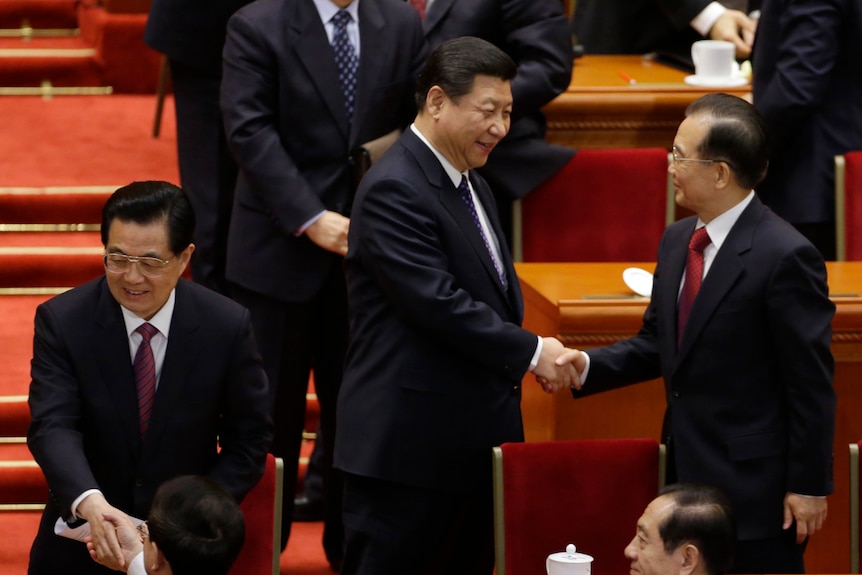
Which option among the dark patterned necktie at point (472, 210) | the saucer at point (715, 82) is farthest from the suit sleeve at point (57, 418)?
the saucer at point (715, 82)

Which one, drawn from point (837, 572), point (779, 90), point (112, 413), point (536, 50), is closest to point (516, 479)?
point (112, 413)

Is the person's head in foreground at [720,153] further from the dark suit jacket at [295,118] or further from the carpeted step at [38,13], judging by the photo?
the carpeted step at [38,13]

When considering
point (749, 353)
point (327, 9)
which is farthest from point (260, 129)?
point (749, 353)

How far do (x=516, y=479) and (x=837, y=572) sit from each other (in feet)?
3.88

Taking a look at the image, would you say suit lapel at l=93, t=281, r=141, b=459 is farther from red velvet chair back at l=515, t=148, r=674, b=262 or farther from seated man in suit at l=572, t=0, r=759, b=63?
seated man in suit at l=572, t=0, r=759, b=63

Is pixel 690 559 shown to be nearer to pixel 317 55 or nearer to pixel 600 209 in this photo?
pixel 317 55

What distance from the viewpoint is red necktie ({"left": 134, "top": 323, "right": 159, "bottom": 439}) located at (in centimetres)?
299

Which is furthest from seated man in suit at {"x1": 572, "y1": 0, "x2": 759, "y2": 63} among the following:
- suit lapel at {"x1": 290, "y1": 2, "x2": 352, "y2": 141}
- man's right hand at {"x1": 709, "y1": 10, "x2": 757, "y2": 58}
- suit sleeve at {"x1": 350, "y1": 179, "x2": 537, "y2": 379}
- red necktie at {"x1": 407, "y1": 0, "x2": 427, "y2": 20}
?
suit sleeve at {"x1": 350, "y1": 179, "x2": 537, "y2": 379}

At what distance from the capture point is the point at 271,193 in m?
3.97

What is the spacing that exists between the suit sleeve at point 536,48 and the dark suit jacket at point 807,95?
66cm

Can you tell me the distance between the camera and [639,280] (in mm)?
4195

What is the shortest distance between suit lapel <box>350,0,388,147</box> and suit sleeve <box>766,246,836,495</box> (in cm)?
133

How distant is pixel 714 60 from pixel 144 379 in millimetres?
2908

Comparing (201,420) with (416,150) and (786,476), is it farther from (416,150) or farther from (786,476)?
(786,476)
